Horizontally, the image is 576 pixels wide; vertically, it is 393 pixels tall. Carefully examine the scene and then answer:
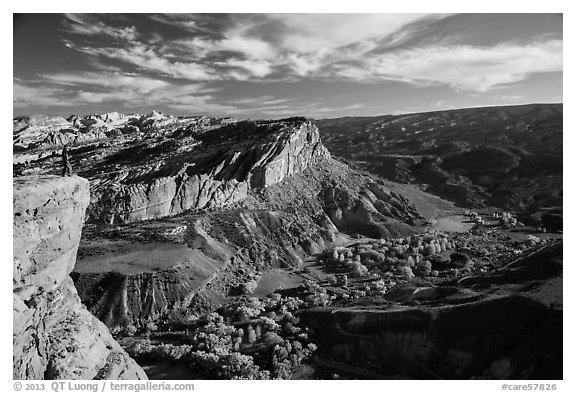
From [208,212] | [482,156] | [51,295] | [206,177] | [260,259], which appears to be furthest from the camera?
[482,156]

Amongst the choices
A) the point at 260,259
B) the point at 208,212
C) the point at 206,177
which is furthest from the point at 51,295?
the point at 206,177

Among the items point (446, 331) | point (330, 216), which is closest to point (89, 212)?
point (330, 216)

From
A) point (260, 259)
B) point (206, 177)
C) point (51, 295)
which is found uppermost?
point (206, 177)

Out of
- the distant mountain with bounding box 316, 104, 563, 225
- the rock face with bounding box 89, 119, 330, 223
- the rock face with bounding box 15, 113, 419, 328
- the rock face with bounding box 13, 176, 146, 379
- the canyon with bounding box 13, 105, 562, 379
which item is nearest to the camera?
the rock face with bounding box 13, 176, 146, 379

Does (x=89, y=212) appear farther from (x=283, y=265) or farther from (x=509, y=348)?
(x=509, y=348)

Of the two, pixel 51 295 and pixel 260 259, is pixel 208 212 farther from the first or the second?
pixel 51 295

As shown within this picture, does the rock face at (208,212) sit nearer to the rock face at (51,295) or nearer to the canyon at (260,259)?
the canyon at (260,259)

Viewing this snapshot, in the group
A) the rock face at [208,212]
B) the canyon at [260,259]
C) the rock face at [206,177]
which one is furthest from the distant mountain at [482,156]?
the rock face at [206,177]

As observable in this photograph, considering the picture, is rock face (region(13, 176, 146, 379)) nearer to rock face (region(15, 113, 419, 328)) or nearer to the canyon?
the canyon

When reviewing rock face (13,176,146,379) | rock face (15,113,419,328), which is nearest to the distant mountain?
rock face (15,113,419,328)
